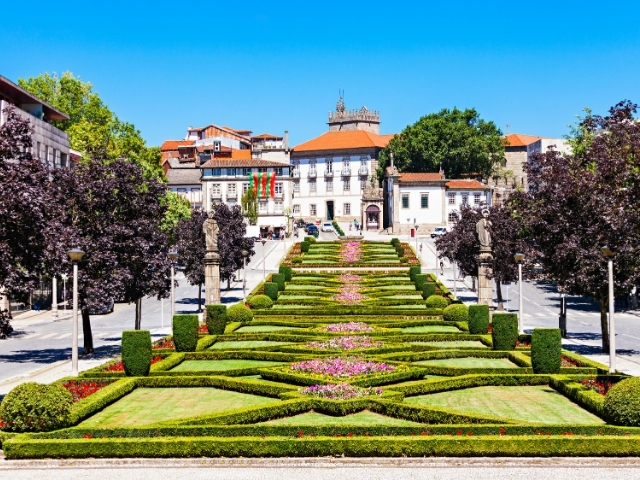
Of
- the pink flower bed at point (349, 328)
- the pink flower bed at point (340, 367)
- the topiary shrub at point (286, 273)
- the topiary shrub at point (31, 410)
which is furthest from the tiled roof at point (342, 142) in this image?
the topiary shrub at point (31, 410)

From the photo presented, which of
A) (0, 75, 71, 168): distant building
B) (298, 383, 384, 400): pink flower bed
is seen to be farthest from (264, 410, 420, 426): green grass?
(0, 75, 71, 168): distant building

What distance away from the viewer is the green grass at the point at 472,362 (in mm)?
31531

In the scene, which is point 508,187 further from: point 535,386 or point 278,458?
point 278,458

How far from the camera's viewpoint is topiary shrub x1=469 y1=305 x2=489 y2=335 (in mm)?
38562

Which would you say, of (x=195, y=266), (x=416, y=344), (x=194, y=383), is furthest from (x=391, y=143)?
(x=194, y=383)

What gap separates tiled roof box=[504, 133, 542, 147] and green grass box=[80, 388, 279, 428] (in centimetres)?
11215

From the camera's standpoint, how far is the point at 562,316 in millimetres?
42219

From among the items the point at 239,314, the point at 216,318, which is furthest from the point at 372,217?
the point at 216,318

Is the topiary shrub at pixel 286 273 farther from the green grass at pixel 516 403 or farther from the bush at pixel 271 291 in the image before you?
the green grass at pixel 516 403

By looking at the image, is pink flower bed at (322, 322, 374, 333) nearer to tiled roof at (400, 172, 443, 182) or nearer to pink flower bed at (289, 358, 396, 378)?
pink flower bed at (289, 358, 396, 378)

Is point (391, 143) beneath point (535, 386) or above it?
above

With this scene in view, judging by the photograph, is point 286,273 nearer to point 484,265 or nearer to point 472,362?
point 484,265

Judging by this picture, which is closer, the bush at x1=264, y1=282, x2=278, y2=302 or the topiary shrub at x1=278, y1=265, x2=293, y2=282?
the bush at x1=264, y1=282, x2=278, y2=302

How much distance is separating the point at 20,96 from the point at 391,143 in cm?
6763
